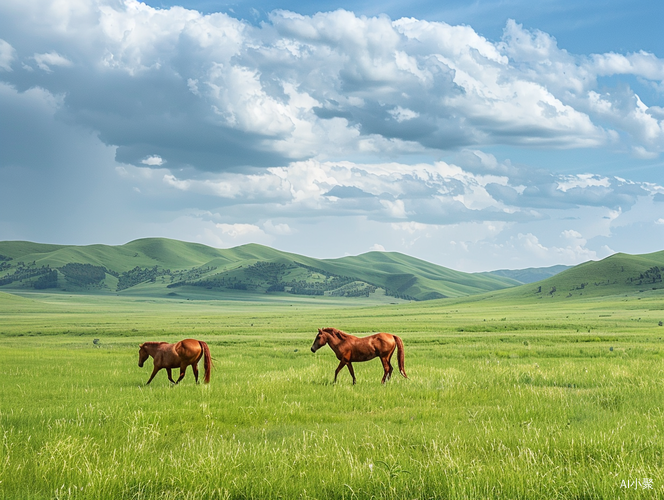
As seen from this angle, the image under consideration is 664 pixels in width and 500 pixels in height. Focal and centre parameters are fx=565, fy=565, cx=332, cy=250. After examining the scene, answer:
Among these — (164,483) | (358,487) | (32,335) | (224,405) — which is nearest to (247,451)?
(164,483)

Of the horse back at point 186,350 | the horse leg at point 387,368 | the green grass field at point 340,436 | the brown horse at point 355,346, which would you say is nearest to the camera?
the green grass field at point 340,436

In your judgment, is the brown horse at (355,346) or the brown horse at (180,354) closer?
the brown horse at (355,346)

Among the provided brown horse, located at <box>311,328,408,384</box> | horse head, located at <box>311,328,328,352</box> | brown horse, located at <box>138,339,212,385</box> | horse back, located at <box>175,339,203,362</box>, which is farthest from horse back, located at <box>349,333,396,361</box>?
horse back, located at <box>175,339,203,362</box>

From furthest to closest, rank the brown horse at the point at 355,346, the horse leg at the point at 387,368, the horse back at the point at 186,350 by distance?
the horse back at the point at 186,350
the horse leg at the point at 387,368
the brown horse at the point at 355,346

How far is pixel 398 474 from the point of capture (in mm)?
8398

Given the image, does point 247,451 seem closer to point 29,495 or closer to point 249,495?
point 249,495

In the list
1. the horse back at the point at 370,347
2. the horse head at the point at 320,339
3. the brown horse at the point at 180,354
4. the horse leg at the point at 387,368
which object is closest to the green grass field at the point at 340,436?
the horse leg at the point at 387,368

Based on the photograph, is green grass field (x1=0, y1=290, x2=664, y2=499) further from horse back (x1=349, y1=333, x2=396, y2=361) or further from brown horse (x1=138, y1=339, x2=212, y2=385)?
horse back (x1=349, y1=333, x2=396, y2=361)

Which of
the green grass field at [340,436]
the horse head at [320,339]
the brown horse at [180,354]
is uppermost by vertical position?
the horse head at [320,339]

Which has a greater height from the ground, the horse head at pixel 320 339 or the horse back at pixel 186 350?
the horse head at pixel 320 339

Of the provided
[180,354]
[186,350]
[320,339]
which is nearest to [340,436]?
[320,339]

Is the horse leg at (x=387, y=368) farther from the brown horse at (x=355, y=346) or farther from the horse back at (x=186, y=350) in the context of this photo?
the horse back at (x=186, y=350)

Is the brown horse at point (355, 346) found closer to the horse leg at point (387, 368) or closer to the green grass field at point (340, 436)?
the horse leg at point (387, 368)

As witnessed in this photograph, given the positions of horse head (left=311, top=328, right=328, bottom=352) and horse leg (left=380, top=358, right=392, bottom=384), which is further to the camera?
horse leg (left=380, top=358, right=392, bottom=384)
